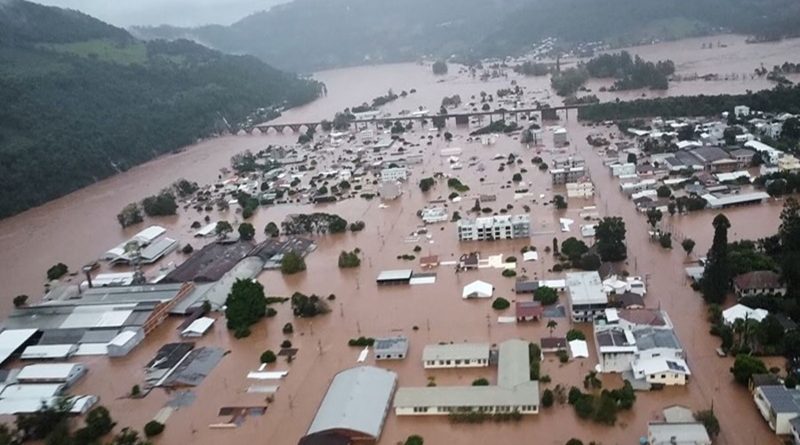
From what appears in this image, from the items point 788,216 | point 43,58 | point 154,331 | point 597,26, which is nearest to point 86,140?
point 43,58

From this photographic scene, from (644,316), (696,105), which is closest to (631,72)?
(696,105)

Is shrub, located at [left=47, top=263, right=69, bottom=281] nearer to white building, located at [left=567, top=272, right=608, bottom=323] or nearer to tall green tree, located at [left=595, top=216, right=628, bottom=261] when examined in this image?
white building, located at [left=567, top=272, right=608, bottom=323]

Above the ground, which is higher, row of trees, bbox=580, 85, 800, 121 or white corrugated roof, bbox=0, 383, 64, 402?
row of trees, bbox=580, 85, 800, 121

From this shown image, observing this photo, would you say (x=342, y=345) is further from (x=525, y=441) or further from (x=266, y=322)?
(x=525, y=441)

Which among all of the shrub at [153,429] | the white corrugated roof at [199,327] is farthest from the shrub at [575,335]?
the white corrugated roof at [199,327]

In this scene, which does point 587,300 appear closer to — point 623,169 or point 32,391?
point 623,169

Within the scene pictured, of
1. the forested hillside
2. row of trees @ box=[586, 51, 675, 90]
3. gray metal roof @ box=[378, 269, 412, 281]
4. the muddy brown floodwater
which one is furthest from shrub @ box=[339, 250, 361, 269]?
row of trees @ box=[586, 51, 675, 90]

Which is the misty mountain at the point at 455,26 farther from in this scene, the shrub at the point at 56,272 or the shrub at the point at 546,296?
the shrub at the point at 56,272
